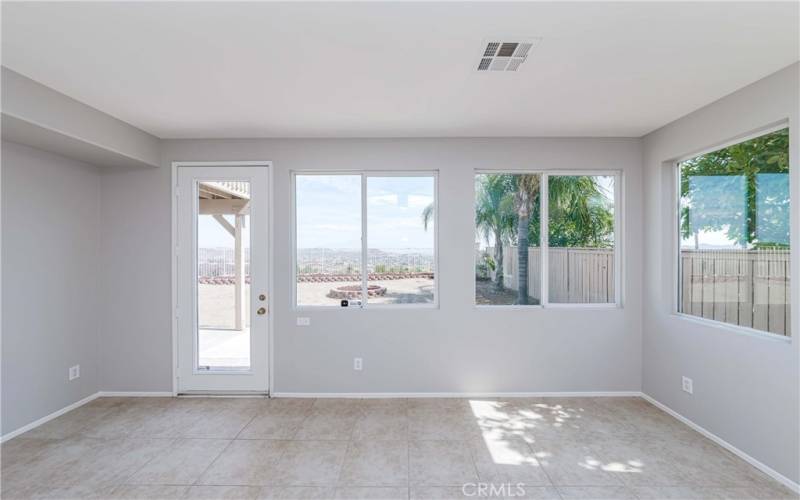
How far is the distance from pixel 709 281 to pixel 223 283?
4580 millimetres

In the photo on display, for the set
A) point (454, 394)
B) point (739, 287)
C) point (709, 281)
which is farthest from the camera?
point (454, 394)

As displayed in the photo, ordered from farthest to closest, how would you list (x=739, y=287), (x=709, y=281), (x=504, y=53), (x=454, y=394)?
(x=454, y=394)
(x=709, y=281)
(x=739, y=287)
(x=504, y=53)

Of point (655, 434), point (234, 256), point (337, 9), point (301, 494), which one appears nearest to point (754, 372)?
point (655, 434)

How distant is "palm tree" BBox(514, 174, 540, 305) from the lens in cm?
399

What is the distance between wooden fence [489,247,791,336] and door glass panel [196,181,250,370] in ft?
8.74

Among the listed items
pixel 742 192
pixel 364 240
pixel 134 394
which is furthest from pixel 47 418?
pixel 742 192

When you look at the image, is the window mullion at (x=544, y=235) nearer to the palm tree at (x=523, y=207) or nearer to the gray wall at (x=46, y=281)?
the palm tree at (x=523, y=207)

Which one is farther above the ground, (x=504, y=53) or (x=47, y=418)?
(x=504, y=53)

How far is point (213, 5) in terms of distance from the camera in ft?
5.78

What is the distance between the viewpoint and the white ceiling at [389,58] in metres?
1.83

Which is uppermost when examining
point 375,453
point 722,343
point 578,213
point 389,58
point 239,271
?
point 389,58

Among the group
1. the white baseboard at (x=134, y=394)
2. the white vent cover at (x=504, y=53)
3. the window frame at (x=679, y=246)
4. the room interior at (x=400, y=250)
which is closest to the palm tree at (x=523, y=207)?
the room interior at (x=400, y=250)

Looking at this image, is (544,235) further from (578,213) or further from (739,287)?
(739,287)

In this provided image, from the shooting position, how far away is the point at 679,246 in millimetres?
3527
